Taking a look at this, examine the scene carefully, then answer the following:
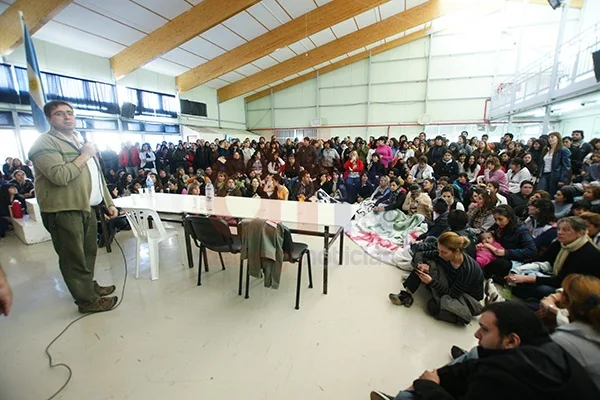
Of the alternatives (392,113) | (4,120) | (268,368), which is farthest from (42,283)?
(392,113)

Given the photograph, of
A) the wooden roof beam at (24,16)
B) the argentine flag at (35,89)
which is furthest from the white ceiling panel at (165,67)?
the argentine flag at (35,89)

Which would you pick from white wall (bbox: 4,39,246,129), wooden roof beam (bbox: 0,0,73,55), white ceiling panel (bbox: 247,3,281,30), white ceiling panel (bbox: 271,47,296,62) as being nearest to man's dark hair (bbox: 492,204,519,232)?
white ceiling panel (bbox: 247,3,281,30)

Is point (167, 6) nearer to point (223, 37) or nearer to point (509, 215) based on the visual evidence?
point (223, 37)

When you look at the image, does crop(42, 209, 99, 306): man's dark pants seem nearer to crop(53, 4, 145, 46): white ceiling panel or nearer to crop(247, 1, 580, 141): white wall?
crop(53, 4, 145, 46): white ceiling panel

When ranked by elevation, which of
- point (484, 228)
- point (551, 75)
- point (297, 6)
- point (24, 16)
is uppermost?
point (297, 6)

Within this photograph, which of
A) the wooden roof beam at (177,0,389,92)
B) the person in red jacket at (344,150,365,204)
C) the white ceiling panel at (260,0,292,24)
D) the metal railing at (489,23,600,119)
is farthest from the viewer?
the wooden roof beam at (177,0,389,92)

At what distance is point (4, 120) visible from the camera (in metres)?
5.02

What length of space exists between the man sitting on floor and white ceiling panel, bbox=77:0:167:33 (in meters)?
6.63

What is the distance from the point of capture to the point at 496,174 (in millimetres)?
3865

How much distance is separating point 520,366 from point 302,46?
370 inches

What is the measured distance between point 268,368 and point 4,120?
708cm

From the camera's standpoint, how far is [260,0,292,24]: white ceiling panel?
219 inches

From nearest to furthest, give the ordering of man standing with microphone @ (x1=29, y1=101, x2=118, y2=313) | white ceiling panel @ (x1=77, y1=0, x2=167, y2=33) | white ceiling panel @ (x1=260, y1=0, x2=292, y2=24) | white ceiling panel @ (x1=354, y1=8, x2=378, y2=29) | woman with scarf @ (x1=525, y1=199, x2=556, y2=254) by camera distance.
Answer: man standing with microphone @ (x1=29, y1=101, x2=118, y2=313) → woman with scarf @ (x1=525, y1=199, x2=556, y2=254) → white ceiling panel @ (x1=77, y1=0, x2=167, y2=33) → white ceiling panel @ (x1=260, y1=0, x2=292, y2=24) → white ceiling panel @ (x1=354, y1=8, x2=378, y2=29)

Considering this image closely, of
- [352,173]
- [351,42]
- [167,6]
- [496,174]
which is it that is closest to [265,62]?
[351,42]
